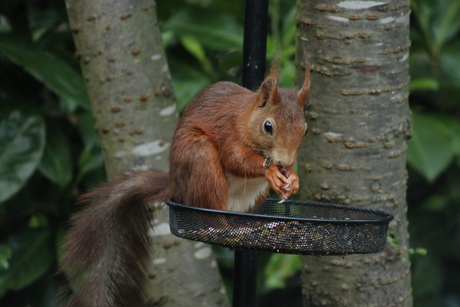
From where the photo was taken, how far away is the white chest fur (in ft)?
4.14

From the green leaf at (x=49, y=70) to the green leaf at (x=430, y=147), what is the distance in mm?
1012

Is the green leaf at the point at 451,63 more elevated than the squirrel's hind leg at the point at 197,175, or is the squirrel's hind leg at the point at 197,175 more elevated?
the squirrel's hind leg at the point at 197,175

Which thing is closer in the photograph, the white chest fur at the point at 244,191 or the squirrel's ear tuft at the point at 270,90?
the squirrel's ear tuft at the point at 270,90

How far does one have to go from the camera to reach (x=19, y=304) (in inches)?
85.7

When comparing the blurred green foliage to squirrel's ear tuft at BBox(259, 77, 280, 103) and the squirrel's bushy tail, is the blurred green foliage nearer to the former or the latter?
the squirrel's bushy tail

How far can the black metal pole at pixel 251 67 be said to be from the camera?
122 cm

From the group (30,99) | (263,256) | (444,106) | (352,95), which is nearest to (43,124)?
(30,99)

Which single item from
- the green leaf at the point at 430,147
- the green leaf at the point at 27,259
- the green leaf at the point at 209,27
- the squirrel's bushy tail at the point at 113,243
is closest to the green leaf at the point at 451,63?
the green leaf at the point at 430,147

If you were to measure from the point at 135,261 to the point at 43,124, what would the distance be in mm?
691

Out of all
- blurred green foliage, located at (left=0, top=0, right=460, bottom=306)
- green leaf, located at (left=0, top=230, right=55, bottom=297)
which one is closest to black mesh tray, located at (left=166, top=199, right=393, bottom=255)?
blurred green foliage, located at (left=0, top=0, right=460, bottom=306)

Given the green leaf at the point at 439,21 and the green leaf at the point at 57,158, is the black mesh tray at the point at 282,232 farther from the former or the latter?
the green leaf at the point at 439,21

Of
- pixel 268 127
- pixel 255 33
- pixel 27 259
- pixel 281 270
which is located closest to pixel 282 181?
pixel 268 127

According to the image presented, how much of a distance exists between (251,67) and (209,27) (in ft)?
2.75

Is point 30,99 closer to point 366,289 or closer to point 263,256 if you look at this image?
point 263,256
